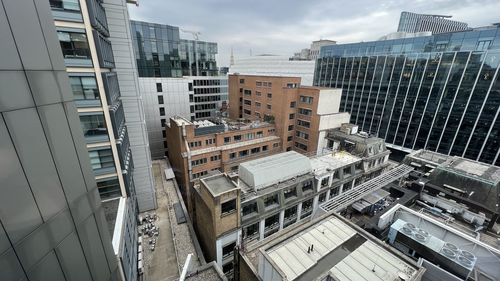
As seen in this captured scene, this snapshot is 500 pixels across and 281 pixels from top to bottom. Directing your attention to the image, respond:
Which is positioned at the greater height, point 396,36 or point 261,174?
point 396,36

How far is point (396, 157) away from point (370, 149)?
27226 millimetres

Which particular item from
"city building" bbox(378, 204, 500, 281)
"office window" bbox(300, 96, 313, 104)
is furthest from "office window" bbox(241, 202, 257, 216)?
"office window" bbox(300, 96, 313, 104)

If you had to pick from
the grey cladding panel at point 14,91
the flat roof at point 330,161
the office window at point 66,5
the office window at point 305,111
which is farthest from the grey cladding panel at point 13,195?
the office window at point 305,111

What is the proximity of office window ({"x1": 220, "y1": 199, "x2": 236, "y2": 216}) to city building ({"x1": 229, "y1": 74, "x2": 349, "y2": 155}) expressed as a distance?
26.9 m

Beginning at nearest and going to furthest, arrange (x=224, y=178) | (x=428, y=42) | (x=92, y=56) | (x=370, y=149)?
(x=92, y=56) < (x=224, y=178) < (x=370, y=149) < (x=428, y=42)

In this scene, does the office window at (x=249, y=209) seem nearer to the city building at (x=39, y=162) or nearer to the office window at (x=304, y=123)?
the city building at (x=39, y=162)

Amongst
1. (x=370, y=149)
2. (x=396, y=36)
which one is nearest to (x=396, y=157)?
(x=370, y=149)

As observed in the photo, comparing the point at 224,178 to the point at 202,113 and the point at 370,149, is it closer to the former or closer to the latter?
the point at 370,149

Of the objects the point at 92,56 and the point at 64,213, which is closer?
the point at 64,213

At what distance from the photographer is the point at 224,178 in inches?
939

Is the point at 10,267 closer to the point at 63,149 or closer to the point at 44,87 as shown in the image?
the point at 63,149

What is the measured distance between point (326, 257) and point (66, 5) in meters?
26.2

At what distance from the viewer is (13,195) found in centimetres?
405

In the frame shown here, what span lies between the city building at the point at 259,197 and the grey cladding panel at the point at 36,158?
16034 millimetres
